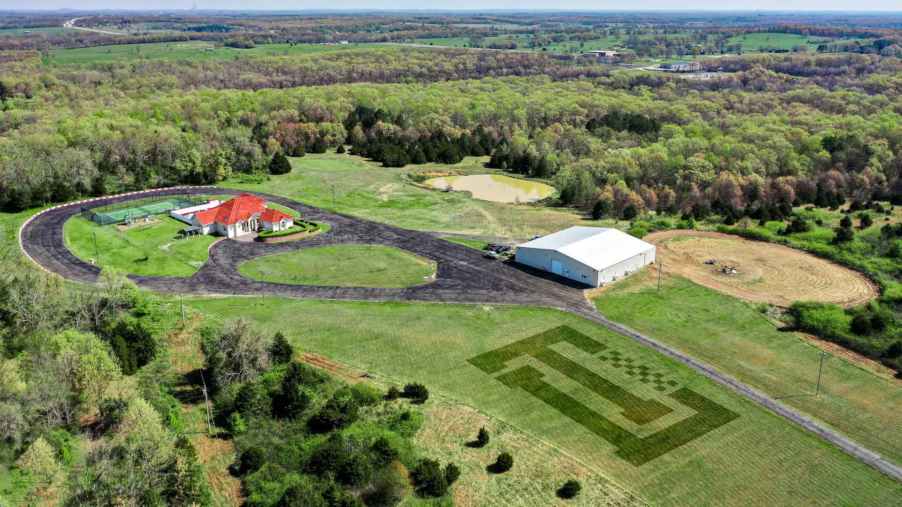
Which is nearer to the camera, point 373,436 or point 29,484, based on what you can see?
point 29,484

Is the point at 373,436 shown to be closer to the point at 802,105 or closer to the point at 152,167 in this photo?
the point at 152,167

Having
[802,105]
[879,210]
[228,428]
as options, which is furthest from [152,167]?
[802,105]

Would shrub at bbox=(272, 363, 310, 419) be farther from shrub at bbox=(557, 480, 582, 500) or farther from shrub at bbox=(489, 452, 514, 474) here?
shrub at bbox=(557, 480, 582, 500)

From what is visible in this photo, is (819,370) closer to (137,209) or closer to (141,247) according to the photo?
(141,247)

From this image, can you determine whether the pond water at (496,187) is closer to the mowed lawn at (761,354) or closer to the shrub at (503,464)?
the mowed lawn at (761,354)

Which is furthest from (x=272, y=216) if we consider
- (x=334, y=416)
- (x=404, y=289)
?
(x=334, y=416)

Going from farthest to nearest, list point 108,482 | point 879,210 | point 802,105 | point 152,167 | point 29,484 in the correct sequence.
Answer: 1. point 802,105
2. point 152,167
3. point 879,210
4. point 29,484
5. point 108,482
